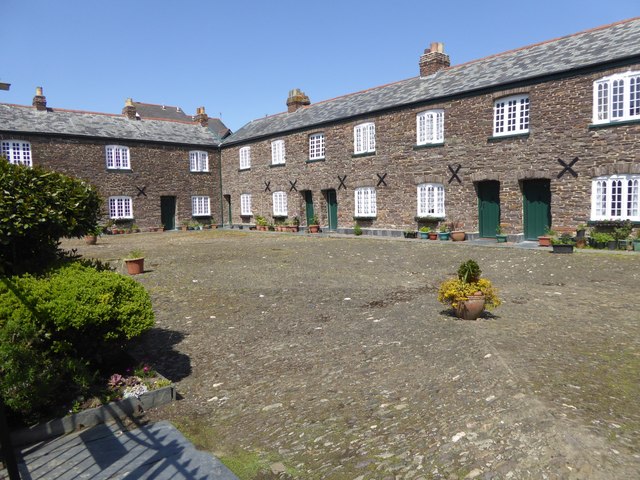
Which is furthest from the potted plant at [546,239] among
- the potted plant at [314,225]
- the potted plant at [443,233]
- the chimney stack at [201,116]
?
the chimney stack at [201,116]

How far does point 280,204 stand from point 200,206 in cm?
794

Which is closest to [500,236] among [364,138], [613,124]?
[613,124]

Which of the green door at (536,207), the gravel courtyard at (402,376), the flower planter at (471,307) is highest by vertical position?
the green door at (536,207)

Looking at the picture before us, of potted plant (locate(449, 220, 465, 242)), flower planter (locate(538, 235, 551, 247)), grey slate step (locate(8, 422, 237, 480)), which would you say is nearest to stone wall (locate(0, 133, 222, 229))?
potted plant (locate(449, 220, 465, 242))

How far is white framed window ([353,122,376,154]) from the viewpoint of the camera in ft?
79.4

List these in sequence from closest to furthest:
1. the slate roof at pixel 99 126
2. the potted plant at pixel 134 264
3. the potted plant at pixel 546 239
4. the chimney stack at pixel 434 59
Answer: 1. the potted plant at pixel 134 264
2. the potted plant at pixel 546 239
3. the chimney stack at pixel 434 59
4. the slate roof at pixel 99 126

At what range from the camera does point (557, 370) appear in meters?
5.15

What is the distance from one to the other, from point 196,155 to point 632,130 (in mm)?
28000

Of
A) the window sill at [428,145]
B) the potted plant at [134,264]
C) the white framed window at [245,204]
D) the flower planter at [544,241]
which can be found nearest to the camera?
the potted plant at [134,264]

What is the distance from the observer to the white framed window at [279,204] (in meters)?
30.2

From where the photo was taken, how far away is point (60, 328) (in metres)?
5.02

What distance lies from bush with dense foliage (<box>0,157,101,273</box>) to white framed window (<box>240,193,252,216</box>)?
27068mm

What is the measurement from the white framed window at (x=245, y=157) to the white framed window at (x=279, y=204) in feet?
13.0

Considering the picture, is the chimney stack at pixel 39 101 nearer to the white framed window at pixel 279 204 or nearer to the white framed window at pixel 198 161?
the white framed window at pixel 198 161
